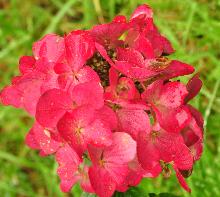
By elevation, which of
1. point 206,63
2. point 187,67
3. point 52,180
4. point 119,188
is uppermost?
point 187,67

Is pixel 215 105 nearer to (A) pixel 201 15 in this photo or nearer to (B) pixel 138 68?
(A) pixel 201 15

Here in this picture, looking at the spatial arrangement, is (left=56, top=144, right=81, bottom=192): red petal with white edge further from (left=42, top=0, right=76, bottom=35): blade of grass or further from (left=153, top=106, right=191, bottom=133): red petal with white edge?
(left=42, top=0, right=76, bottom=35): blade of grass

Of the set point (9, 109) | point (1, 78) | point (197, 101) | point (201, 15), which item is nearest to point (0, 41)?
point (1, 78)

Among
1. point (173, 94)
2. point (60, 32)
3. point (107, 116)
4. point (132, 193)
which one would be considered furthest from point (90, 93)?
point (60, 32)

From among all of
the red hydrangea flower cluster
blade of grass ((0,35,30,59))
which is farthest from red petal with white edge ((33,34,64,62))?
blade of grass ((0,35,30,59))

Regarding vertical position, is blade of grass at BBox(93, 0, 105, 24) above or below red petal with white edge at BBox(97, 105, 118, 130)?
below

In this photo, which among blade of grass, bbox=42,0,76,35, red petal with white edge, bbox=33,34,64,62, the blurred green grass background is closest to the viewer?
red petal with white edge, bbox=33,34,64,62

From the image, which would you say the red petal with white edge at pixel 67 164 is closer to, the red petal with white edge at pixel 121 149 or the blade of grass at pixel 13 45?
the red petal with white edge at pixel 121 149
